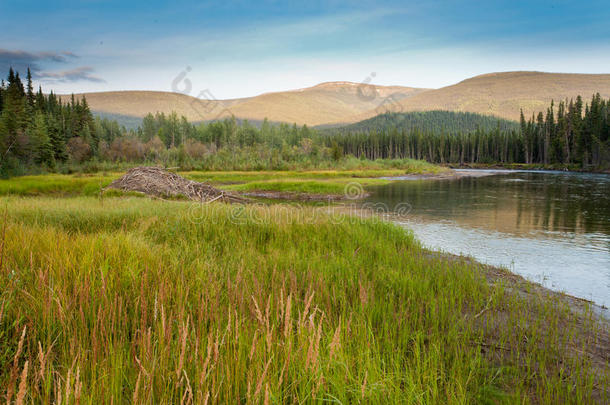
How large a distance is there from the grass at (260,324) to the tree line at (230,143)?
28.1 metres

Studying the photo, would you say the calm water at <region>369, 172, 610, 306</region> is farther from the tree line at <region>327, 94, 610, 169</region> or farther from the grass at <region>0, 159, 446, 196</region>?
the tree line at <region>327, 94, 610, 169</region>

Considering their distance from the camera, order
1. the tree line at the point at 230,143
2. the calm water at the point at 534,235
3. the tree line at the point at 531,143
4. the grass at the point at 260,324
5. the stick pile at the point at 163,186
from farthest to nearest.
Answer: the tree line at the point at 531,143
the tree line at the point at 230,143
the stick pile at the point at 163,186
the calm water at the point at 534,235
the grass at the point at 260,324

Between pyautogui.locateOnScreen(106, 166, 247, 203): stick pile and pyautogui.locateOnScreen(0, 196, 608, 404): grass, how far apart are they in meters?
9.66

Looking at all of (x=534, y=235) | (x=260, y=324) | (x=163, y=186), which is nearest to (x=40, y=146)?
(x=163, y=186)

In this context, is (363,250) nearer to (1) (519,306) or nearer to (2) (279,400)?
(1) (519,306)

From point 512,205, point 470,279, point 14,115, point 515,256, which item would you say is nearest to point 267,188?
point 512,205

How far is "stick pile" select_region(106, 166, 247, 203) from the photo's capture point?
20.3 metres

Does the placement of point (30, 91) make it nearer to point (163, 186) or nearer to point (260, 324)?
point (163, 186)

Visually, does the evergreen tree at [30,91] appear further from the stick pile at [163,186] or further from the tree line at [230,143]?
the stick pile at [163,186]

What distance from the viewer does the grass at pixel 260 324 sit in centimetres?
248

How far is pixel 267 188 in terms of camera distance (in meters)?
41.4

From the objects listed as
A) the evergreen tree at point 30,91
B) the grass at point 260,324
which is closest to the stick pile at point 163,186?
the grass at point 260,324

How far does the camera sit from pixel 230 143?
478 feet

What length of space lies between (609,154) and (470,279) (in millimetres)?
97478
